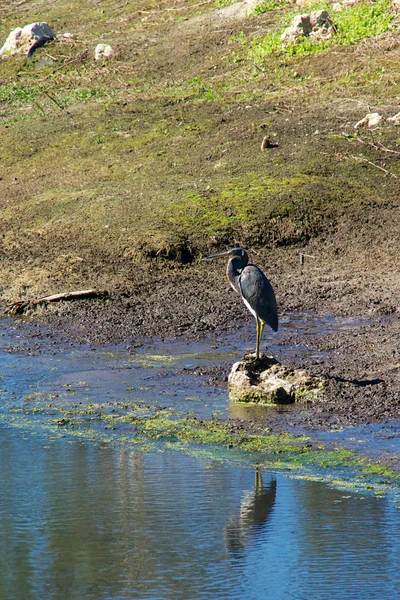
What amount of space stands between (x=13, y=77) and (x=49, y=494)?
43.6 feet

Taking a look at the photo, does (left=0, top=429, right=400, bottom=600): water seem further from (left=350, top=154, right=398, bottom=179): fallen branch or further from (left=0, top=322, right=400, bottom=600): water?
(left=350, top=154, right=398, bottom=179): fallen branch

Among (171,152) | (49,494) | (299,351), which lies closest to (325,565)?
(49,494)

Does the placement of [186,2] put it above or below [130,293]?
above

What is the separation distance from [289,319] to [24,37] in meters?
11.5

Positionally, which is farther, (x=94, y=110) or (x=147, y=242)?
(x=94, y=110)

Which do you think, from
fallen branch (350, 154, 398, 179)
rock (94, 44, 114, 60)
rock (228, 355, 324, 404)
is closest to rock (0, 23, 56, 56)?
rock (94, 44, 114, 60)

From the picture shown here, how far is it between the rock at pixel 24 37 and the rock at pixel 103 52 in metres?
1.55

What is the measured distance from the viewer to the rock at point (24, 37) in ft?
60.6

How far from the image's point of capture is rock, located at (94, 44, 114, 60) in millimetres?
17422

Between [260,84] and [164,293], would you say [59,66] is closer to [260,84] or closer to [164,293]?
[260,84]

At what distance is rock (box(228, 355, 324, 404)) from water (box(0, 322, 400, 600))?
23cm

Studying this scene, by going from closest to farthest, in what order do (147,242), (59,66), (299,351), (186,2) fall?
(299,351)
(147,242)
(59,66)
(186,2)

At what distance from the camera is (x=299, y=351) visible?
862 cm

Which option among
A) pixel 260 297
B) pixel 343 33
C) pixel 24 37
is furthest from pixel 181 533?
pixel 24 37
